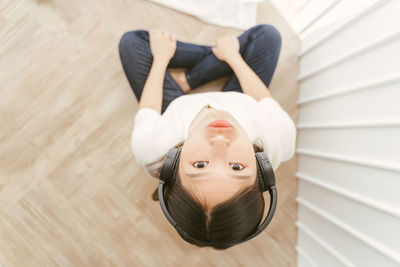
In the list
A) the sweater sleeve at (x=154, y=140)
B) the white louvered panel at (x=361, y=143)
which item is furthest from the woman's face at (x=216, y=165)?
the white louvered panel at (x=361, y=143)

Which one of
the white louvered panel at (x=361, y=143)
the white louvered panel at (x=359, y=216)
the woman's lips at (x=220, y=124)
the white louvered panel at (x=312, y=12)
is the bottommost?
the white louvered panel at (x=359, y=216)

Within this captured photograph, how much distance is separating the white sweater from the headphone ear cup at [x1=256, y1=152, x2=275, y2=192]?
0.14 meters

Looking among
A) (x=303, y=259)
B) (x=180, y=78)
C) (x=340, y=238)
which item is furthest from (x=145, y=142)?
(x=303, y=259)

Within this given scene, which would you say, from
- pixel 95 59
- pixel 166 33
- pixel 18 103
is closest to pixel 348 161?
pixel 166 33

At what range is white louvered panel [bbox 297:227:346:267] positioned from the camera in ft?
2.64

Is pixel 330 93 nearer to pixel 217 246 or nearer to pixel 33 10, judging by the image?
pixel 217 246

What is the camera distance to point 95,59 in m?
0.95

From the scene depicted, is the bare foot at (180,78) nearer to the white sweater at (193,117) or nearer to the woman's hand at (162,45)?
the woman's hand at (162,45)

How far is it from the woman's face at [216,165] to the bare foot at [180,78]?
0.46 metres

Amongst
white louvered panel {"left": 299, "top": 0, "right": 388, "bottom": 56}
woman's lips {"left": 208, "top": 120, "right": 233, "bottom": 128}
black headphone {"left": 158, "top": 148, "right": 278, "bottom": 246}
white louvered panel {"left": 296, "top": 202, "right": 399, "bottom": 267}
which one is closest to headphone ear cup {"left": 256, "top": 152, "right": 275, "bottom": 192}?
black headphone {"left": 158, "top": 148, "right": 278, "bottom": 246}

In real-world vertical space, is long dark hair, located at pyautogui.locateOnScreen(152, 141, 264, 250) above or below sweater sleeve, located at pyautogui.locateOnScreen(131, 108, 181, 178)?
below

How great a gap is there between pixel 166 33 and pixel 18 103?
0.63 m

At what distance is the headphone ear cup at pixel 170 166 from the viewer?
54 centimetres

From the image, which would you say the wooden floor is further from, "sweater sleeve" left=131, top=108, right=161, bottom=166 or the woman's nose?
the woman's nose
